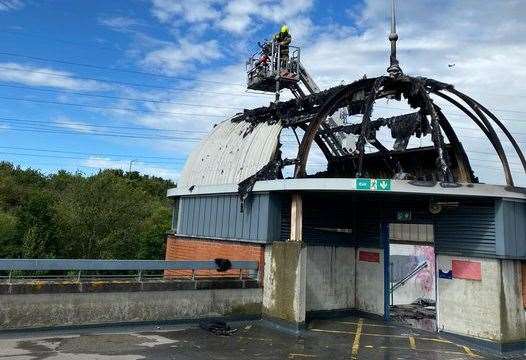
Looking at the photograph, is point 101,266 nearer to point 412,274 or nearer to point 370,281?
point 370,281

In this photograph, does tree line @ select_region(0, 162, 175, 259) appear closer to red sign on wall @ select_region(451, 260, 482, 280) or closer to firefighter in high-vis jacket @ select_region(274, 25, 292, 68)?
firefighter in high-vis jacket @ select_region(274, 25, 292, 68)

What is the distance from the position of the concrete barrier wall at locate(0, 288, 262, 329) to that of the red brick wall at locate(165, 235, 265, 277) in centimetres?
147

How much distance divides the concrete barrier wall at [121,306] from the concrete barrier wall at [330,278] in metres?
2.30

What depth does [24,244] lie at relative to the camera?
34.7 meters

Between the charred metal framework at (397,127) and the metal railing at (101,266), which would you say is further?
the charred metal framework at (397,127)

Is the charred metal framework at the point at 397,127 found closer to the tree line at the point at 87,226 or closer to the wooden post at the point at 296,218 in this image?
the wooden post at the point at 296,218

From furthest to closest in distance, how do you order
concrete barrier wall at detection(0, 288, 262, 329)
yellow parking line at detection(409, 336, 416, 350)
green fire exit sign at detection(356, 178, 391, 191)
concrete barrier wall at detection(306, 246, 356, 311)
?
1. concrete barrier wall at detection(306, 246, 356, 311)
2. green fire exit sign at detection(356, 178, 391, 191)
3. yellow parking line at detection(409, 336, 416, 350)
4. concrete barrier wall at detection(0, 288, 262, 329)

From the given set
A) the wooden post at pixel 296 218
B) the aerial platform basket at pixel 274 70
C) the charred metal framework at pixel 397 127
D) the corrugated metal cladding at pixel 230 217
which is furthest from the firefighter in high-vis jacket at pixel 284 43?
the wooden post at pixel 296 218

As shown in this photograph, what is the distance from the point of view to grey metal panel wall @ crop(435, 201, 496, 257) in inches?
554

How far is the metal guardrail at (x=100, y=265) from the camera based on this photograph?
11.9 meters

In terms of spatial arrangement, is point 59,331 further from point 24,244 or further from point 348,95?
point 24,244

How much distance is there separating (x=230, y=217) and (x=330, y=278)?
4.54m

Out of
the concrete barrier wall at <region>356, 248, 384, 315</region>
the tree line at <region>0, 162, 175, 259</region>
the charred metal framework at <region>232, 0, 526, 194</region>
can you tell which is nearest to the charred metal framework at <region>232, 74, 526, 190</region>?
the charred metal framework at <region>232, 0, 526, 194</region>

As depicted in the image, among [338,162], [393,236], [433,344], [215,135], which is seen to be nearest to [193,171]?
[215,135]
